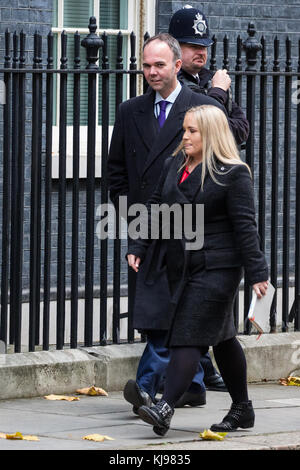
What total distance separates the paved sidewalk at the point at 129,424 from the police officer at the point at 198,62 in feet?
5.21

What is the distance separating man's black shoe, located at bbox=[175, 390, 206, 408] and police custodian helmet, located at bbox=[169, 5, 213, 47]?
2.00 metres

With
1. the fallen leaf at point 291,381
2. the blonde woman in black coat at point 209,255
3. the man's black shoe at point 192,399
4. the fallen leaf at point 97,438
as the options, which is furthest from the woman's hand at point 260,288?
the fallen leaf at point 291,381

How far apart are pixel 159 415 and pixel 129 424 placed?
623 millimetres

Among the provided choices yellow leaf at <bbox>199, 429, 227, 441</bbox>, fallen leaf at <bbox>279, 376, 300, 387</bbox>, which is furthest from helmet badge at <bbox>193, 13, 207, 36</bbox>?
fallen leaf at <bbox>279, 376, 300, 387</bbox>

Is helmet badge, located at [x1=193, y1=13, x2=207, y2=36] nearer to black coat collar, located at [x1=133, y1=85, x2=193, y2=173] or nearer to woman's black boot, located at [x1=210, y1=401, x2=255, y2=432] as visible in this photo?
black coat collar, located at [x1=133, y1=85, x2=193, y2=173]

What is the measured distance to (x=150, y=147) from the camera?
7461mm

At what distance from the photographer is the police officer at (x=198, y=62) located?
769 cm

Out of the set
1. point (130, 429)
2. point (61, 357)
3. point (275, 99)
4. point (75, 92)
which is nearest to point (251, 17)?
point (275, 99)

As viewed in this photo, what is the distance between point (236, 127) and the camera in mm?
7723

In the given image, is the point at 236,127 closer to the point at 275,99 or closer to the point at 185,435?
the point at 275,99

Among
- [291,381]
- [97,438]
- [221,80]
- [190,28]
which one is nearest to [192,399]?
[97,438]

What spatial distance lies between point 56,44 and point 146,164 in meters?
3.32

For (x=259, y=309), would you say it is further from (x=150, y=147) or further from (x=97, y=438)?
(x=150, y=147)

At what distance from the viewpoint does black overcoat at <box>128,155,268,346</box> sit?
6.61m
